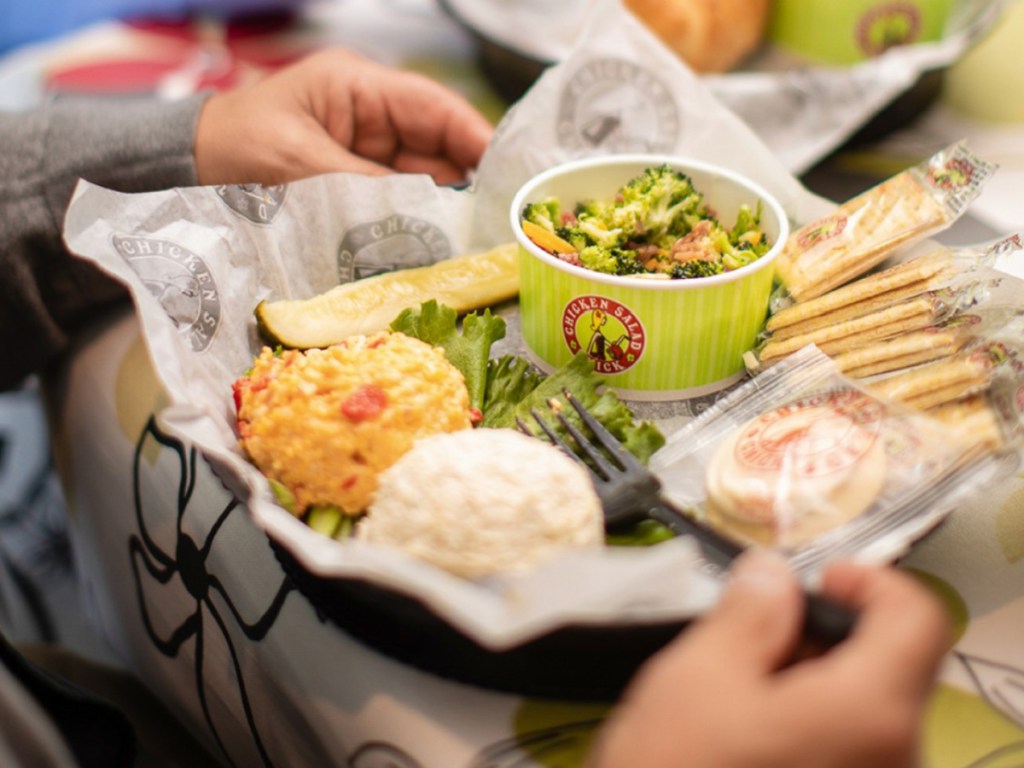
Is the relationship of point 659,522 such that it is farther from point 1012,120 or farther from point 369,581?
point 1012,120

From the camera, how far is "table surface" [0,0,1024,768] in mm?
759

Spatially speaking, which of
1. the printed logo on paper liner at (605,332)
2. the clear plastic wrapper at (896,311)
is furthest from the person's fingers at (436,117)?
the clear plastic wrapper at (896,311)

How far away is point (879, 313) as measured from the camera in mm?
1078

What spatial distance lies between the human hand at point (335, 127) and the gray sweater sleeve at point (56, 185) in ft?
0.18

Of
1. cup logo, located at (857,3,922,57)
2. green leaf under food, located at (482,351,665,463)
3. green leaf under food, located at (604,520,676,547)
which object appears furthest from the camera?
cup logo, located at (857,3,922,57)

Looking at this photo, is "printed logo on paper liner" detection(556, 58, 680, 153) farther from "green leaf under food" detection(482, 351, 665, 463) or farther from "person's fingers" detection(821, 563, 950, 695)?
"person's fingers" detection(821, 563, 950, 695)

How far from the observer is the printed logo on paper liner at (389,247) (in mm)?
1286

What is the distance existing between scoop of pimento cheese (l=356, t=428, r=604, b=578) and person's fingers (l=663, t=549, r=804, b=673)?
20 cm

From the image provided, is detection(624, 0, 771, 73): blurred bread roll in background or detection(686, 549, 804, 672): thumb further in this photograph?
detection(624, 0, 771, 73): blurred bread roll in background

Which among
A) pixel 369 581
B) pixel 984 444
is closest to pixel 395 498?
pixel 369 581

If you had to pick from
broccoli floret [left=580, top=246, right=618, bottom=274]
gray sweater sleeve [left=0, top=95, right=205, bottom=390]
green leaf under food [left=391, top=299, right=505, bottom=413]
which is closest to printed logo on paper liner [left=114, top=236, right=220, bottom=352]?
green leaf under food [left=391, top=299, right=505, bottom=413]

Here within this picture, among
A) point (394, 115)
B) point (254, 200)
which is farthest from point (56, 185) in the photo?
point (394, 115)

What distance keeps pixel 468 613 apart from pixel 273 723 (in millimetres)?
412

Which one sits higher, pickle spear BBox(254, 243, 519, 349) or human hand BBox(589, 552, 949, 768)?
human hand BBox(589, 552, 949, 768)
